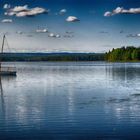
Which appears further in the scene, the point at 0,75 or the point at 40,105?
the point at 0,75

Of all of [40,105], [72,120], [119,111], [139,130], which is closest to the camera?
[139,130]

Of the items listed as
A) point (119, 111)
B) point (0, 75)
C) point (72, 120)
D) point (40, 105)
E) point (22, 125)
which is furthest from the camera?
point (0, 75)

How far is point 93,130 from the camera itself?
790 inches

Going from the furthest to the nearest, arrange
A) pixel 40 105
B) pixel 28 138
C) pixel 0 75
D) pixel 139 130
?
pixel 0 75
pixel 40 105
pixel 139 130
pixel 28 138

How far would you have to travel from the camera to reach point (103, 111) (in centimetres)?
2695

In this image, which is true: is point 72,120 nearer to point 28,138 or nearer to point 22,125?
point 22,125

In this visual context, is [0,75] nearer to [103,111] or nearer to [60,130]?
[103,111]

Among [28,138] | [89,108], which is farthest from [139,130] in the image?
[89,108]

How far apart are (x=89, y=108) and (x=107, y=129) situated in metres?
8.02

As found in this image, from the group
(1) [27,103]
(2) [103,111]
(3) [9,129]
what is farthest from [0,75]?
(3) [9,129]

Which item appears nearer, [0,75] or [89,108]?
[89,108]

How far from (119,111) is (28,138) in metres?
9.62

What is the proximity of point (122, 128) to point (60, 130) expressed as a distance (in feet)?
9.24

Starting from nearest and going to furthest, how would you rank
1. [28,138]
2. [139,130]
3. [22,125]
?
[28,138]
[139,130]
[22,125]
